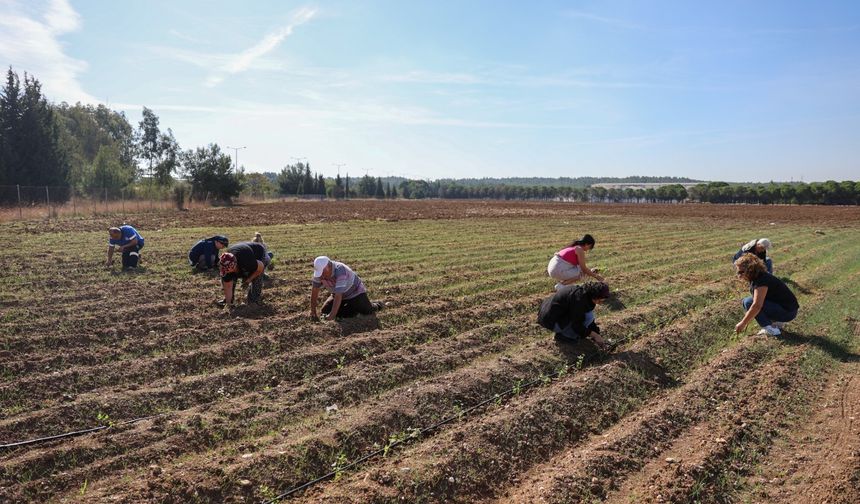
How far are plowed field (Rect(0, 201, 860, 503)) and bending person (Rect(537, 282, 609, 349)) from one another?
0.73 ft

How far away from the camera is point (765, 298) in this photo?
818 cm

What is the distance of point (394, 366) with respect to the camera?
6645 mm

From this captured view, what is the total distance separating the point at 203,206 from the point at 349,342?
152ft

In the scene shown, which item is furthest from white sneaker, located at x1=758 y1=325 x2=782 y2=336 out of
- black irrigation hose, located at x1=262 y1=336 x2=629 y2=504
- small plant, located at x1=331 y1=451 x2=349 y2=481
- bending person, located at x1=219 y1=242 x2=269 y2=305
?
bending person, located at x1=219 y1=242 x2=269 y2=305

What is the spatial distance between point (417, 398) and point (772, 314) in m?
5.90

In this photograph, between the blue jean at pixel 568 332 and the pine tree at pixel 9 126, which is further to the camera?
the pine tree at pixel 9 126

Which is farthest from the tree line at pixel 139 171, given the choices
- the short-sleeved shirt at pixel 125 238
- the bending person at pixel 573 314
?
the bending person at pixel 573 314

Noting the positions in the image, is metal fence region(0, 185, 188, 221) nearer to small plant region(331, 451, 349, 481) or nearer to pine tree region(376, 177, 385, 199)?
small plant region(331, 451, 349, 481)

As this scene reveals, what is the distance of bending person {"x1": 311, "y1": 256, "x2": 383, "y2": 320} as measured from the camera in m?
8.21

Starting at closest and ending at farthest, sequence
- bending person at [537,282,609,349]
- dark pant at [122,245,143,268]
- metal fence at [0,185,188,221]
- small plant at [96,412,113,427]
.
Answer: small plant at [96,412,113,427], bending person at [537,282,609,349], dark pant at [122,245,143,268], metal fence at [0,185,188,221]

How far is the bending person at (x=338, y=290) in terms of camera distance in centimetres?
821

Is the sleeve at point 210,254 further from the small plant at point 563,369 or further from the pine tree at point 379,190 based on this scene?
the pine tree at point 379,190

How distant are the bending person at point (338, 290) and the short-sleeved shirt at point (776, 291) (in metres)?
5.92

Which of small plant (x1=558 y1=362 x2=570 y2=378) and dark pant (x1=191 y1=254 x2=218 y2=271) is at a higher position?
dark pant (x1=191 y1=254 x2=218 y2=271)
